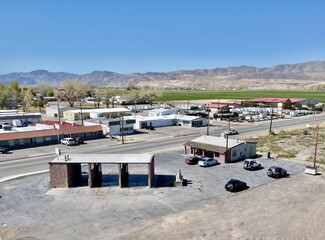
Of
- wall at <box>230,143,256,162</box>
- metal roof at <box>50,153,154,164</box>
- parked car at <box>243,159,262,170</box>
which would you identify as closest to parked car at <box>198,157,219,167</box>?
wall at <box>230,143,256,162</box>

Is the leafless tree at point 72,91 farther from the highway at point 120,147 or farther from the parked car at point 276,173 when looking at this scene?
the parked car at point 276,173

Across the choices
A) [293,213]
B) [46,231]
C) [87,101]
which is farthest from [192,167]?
[87,101]

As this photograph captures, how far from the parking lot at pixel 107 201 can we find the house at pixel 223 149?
379 cm

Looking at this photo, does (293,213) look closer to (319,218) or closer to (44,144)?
(319,218)

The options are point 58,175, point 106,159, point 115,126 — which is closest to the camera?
point 58,175

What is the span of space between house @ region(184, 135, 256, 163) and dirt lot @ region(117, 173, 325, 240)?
1268cm

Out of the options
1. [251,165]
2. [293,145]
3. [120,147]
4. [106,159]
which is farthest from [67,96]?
[251,165]

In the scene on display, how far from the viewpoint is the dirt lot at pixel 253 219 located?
2395 cm

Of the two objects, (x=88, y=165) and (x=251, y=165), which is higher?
(x=88, y=165)

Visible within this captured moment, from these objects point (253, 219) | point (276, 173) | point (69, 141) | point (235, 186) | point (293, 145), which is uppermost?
point (69, 141)

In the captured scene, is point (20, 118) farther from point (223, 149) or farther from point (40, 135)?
point (223, 149)

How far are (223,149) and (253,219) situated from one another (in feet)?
66.0

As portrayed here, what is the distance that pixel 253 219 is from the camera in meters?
26.5

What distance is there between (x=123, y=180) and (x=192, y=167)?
11768mm
